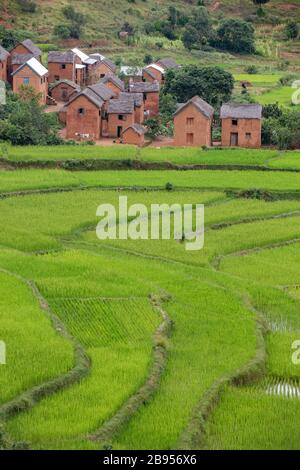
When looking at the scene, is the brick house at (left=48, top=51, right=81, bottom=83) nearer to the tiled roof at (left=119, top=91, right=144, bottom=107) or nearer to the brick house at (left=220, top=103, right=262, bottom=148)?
the tiled roof at (left=119, top=91, right=144, bottom=107)

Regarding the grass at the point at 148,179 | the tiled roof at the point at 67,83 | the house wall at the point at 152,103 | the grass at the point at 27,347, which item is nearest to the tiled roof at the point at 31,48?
the tiled roof at the point at 67,83

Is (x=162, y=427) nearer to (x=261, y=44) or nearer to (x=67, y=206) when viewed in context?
(x=67, y=206)

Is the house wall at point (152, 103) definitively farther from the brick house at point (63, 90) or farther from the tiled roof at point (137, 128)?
the tiled roof at point (137, 128)

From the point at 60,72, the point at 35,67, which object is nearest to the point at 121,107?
the point at 35,67

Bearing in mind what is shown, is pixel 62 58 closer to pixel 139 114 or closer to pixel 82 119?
pixel 139 114
